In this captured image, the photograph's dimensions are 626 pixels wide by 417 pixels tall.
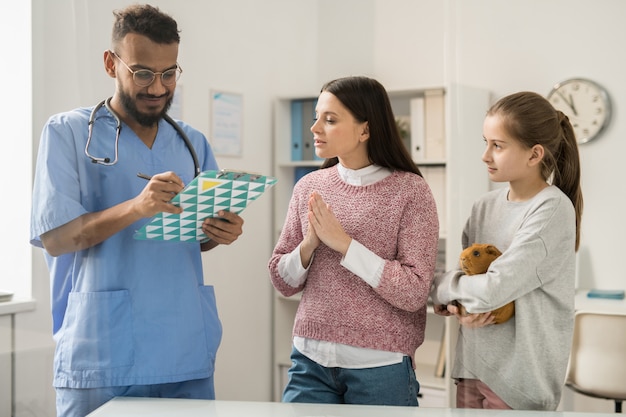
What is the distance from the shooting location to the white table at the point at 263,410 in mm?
1155

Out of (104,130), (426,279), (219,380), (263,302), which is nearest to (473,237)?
(426,279)

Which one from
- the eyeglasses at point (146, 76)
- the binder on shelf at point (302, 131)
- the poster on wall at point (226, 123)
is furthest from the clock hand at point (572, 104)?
the eyeglasses at point (146, 76)

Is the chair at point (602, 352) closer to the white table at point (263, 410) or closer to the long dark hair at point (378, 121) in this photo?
the white table at point (263, 410)

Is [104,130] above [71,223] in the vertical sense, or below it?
above

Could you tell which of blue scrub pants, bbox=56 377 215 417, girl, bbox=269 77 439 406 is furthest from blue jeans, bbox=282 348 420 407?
blue scrub pants, bbox=56 377 215 417

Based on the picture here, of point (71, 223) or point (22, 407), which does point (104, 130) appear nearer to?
point (71, 223)

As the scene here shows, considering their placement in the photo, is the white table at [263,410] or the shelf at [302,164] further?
the shelf at [302,164]

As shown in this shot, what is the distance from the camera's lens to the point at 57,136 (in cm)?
120

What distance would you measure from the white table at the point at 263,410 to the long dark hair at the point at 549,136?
37cm

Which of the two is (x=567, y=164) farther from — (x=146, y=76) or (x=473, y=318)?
(x=146, y=76)

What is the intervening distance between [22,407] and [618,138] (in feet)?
4.21

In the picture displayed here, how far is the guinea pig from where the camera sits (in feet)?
3.90

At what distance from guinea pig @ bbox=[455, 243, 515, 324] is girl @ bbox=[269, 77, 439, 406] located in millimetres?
65

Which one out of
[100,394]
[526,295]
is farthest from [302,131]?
[100,394]
